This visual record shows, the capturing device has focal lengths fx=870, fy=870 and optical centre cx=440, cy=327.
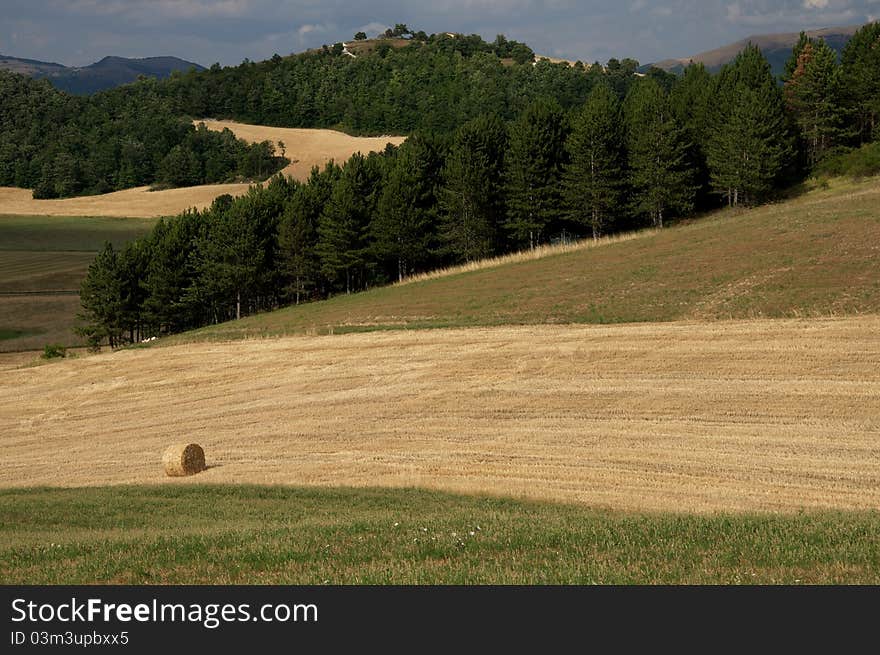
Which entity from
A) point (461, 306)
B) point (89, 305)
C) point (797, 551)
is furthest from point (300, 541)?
point (89, 305)

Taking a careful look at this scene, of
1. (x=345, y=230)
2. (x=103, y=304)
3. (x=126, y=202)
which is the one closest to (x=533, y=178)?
(x=345, y=230)

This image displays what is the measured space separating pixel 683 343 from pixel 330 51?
605ft

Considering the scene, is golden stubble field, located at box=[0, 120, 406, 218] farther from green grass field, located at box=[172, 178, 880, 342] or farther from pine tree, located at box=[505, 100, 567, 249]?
green grass field, located at box=[172, 178, 880, 342]

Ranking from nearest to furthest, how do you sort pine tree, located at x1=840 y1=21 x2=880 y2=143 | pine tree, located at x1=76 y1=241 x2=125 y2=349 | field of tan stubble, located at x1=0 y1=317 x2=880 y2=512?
field of tan stubble, located at x1=0 y1=317 x2=880 y2=512 < pine tree, located at x1=76 y1=241 x2=125 y2=349 < pine tree, located at x1=840 y1=21 x2=880 y2=143

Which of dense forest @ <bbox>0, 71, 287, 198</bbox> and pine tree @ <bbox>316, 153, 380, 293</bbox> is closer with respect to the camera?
pine tree @ <bbox>316, 153, 380, 293</bbox>

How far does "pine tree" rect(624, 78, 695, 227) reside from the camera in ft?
212

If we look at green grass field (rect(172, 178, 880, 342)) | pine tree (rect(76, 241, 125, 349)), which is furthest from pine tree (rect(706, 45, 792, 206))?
pine tree (rect(76, 241, 125, 349))

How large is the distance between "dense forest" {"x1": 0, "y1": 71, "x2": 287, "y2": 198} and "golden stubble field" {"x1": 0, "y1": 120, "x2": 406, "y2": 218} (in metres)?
3.51

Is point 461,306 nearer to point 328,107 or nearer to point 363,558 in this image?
point 363,558

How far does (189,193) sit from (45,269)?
38.6 metres

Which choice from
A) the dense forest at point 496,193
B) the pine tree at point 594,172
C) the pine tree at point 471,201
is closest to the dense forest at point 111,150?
the dense forest at point 496,193

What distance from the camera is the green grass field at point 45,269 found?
64938 millimetres

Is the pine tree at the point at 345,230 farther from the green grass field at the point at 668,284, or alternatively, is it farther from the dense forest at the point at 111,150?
the dense forest at the point at 111,150

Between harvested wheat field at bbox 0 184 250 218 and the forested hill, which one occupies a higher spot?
the forested hill
